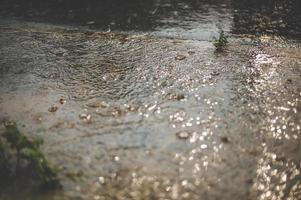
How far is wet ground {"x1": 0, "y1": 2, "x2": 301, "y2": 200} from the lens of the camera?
192 cm

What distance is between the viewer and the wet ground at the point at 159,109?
75.4 inches

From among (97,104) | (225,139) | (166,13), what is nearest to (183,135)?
(225,139)

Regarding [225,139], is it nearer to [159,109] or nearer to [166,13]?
[159,109]

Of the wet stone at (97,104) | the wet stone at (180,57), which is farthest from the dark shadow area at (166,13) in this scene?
the wet stone at (97,104)

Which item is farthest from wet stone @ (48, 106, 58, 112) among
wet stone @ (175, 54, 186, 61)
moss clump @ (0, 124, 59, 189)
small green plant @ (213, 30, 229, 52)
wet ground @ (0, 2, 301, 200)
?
small green plant @ (213, 30, 229, 52)

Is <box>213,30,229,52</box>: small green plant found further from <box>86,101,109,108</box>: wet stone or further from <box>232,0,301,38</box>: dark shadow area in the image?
<box>86,101,109,108</box>: wet stone

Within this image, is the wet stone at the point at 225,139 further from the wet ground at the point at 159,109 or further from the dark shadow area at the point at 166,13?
the dark shadow area at the point at 166,13

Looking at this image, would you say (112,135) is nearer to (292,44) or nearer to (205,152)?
(205,152)

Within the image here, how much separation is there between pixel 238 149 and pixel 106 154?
703 millimetres

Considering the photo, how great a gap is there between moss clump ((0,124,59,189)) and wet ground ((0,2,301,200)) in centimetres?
8

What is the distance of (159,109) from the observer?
7.82 ft

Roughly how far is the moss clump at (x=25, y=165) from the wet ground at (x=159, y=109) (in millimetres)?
77

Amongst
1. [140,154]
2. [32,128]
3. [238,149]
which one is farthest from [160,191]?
[32,128]

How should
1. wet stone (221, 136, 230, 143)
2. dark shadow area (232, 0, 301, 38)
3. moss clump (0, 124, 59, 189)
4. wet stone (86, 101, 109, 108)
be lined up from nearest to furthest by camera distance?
moss clump (0, 124, 59, 189) < wet stone (221, 136, 230, 143) < wet stone (86, 101, 109, 108) < dark shadow area (232, 0, 301, 38)
